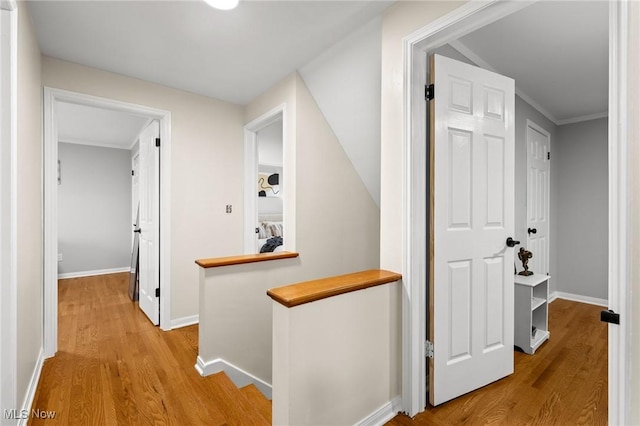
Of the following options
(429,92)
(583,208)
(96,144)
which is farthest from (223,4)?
(96,144)

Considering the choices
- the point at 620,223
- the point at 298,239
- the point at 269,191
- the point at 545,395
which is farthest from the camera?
the point at 269,191

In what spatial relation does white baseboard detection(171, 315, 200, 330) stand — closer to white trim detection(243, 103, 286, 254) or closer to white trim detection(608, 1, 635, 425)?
white trim detection(243, 103, 286, 254)

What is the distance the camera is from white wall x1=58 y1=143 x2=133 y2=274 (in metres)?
4.99

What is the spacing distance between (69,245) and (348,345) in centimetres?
568

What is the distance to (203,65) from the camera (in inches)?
96.0

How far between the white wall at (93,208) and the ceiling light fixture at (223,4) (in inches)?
192

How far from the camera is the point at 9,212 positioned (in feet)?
4.39

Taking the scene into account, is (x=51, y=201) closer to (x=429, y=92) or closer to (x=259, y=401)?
(x=259, y=401)

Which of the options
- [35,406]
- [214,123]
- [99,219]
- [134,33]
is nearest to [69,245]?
[99,219]

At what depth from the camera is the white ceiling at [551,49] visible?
6.03 ft

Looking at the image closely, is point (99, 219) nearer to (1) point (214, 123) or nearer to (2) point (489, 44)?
(1) point (214, 123)

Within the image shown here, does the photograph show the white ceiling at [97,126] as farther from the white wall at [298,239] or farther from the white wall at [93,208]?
the white wall at [298,239]

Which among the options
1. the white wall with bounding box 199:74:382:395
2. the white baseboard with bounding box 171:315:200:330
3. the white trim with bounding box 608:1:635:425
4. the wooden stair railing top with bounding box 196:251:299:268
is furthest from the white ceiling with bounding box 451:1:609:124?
the white baseboard with bounding box 171:315:200:330

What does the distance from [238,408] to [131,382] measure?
0.81 metres
